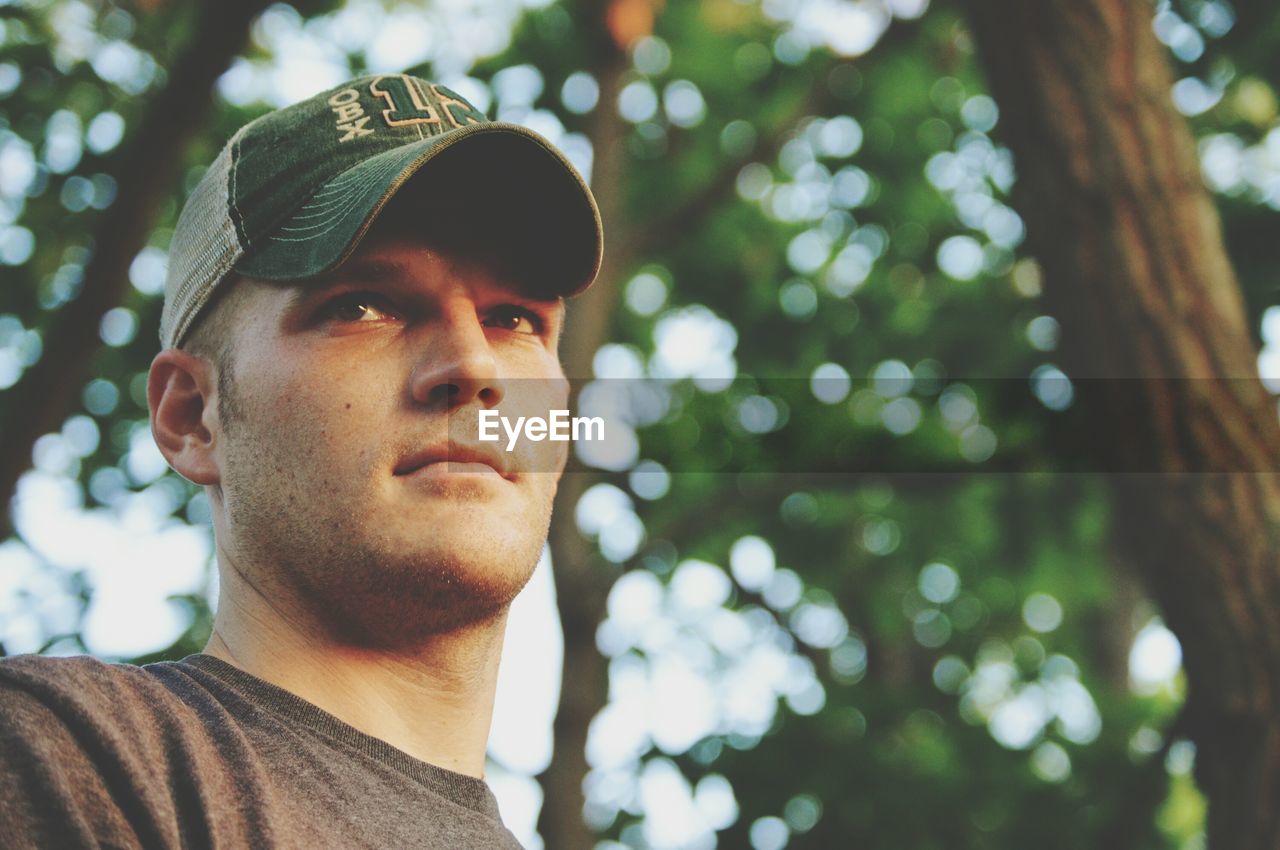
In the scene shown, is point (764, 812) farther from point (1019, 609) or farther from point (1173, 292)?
point (1173, 292)

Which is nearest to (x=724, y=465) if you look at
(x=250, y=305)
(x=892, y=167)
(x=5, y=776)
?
(x=892, y=167)

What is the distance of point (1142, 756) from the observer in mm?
8695

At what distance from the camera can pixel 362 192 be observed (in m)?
1.86

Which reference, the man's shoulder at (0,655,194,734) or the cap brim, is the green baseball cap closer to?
the cap brim

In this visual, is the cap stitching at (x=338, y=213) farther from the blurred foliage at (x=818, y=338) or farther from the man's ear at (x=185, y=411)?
the blurred foliage at (x=818, y=338)

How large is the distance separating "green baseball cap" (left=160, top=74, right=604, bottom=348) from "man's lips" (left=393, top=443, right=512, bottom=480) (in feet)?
1.02

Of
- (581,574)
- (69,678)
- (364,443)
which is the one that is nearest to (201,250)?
(364,443)

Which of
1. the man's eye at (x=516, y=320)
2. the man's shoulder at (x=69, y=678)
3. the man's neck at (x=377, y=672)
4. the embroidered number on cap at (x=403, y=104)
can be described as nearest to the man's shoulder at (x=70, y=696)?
the man's shoulder at (x=69, y=678)

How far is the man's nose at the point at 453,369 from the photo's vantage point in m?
1.88

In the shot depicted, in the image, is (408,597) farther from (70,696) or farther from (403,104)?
(403,104)

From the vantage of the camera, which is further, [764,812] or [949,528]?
[949,528]

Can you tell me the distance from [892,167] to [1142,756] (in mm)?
4566

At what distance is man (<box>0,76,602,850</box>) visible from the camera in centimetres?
178

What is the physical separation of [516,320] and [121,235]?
3511 millimetres
